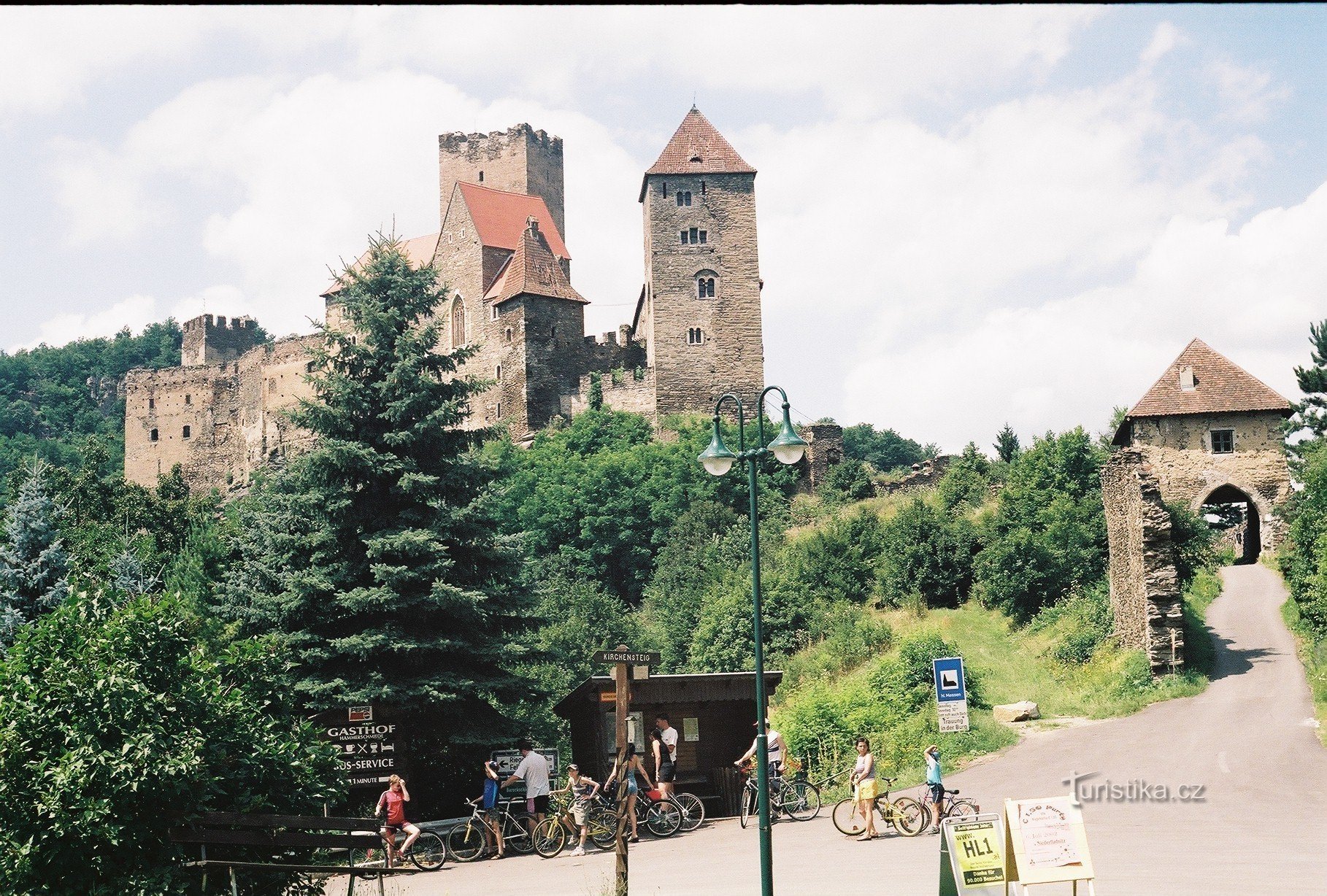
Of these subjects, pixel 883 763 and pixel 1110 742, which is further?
pixel 883 763

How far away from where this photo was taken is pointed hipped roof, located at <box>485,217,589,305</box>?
71.3 metres

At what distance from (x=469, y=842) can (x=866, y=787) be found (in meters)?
5.58

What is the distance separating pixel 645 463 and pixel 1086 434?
2239 centimetres

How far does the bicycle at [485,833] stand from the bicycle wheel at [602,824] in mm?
809

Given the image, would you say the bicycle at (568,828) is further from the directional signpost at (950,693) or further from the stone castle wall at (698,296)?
the stone castle wall at (698,296)

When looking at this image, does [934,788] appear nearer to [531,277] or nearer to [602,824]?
[602,824]

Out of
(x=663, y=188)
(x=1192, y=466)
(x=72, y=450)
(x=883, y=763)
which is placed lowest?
(x=883, y=763)

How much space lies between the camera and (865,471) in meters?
63.2

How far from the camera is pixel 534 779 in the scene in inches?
746

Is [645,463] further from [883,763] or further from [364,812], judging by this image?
[364,812]

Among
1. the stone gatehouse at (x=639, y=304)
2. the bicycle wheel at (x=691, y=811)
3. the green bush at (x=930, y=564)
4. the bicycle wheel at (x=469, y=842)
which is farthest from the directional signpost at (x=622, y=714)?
the stone gatehouse at (x=639, y=304)

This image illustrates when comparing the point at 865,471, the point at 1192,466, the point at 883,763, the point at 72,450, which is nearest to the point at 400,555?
the point at 883,763

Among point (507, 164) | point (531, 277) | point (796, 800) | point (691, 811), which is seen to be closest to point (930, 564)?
point (796, 800)

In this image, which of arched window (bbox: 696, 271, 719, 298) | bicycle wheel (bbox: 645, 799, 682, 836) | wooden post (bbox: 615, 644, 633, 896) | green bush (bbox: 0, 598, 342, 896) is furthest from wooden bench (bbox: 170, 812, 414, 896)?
arched window (bbox: 696, 271, 719, 298)
